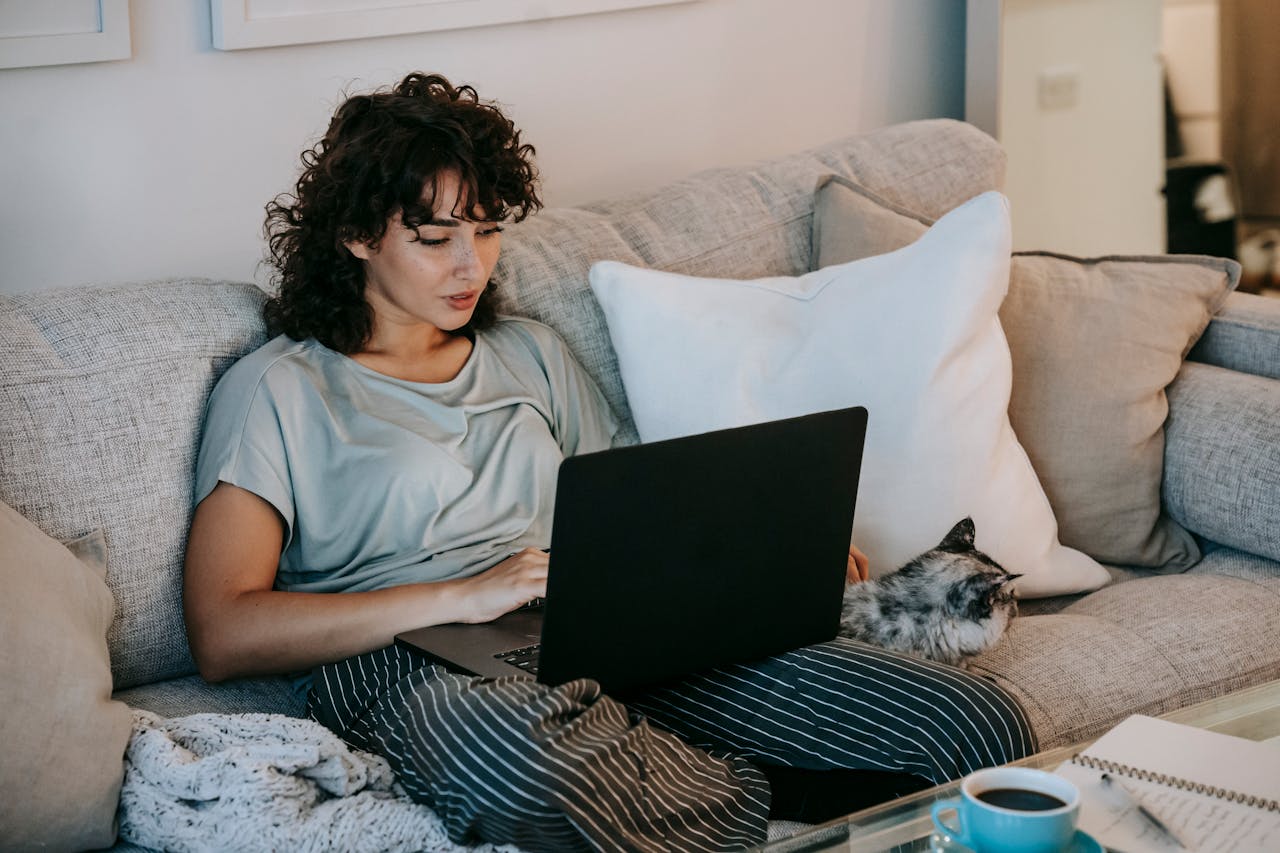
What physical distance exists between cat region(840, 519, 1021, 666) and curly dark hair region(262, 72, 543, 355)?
0.70 m

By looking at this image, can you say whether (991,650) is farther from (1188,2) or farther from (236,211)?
(1188,2)

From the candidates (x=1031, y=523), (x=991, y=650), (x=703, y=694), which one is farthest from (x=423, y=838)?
(x=1031, y=523)

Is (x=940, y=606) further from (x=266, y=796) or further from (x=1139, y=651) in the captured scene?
(x=266, y=796)

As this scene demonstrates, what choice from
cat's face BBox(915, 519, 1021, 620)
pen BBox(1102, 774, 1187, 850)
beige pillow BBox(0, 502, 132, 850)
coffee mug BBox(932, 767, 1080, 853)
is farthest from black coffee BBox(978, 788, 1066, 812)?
beige pillow BBox(0, 502, 132, 850)

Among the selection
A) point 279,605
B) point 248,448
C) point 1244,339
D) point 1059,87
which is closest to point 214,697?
point 279,605

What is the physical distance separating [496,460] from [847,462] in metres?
0.52

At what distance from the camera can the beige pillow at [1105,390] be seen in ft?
6.66

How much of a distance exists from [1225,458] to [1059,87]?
4.15ft

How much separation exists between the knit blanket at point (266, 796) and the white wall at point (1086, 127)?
6.98 feet

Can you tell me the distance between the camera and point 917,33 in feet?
9.77

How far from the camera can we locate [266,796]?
48.8 inches

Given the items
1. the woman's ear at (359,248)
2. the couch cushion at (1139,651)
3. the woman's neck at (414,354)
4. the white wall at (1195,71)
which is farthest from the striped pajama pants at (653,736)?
the white wall at (1195,71)

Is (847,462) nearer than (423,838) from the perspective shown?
No

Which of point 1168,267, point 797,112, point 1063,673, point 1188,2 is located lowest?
point 1063,673
